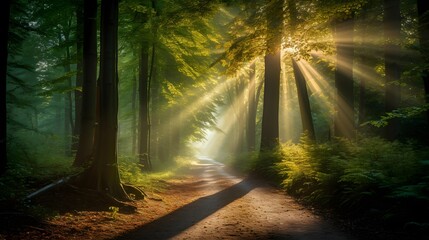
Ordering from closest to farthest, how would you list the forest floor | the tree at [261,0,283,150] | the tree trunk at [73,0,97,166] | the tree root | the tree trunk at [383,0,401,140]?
the forest floor → the tree root → the tree trunk at [73,0,97,166] → the tree trunk at [383,0,401,140] → the tree at [261,0,283,150]

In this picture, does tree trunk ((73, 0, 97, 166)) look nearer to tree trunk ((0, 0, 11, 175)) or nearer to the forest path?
tree trunk ((0, 0, 11, 175))

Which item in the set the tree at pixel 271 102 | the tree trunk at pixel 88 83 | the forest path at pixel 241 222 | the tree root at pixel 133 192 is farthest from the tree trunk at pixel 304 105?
the tree trunk at pixel 88 83

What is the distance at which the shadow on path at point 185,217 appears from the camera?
22.2 feet

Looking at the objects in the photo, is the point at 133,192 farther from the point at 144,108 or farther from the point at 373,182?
the point at 144,108

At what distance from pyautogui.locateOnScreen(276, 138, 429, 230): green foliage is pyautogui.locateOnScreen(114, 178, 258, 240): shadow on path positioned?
8.48ft

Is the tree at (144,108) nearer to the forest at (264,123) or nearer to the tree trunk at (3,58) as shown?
the forest at (264,123)

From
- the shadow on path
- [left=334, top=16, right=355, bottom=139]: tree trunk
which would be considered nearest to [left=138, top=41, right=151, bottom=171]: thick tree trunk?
the shadow on path

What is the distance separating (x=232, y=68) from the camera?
556 inches

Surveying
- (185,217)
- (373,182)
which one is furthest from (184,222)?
(373,182)

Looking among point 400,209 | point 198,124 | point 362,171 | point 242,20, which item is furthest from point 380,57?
point 198,124

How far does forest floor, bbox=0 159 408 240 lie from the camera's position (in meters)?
6.32

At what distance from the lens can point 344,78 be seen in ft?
48.2

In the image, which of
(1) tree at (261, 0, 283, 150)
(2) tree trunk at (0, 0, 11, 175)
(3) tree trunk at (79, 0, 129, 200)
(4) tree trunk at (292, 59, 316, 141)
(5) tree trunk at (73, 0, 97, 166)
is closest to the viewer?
(2) tree trunk at (0, 0, 11, 175)

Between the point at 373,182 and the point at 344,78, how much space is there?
8575mm
